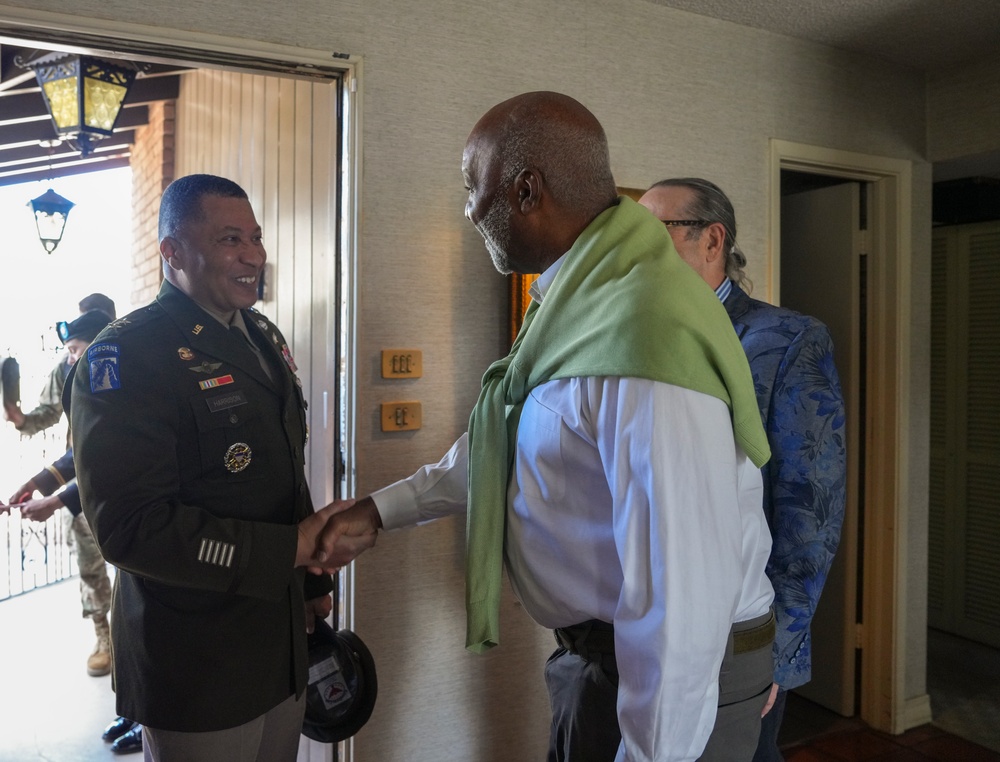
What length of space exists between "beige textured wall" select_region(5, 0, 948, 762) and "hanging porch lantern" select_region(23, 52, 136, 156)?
1363mm

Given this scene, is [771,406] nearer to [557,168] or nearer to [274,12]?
[557,168]

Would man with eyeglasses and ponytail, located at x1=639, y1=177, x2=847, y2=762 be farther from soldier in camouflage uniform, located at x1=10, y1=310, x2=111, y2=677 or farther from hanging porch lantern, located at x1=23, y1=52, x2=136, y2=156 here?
hanging porch lantern, located at x1=23, y1=52, x2=136, y2=156

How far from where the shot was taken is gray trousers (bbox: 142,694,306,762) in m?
1.53

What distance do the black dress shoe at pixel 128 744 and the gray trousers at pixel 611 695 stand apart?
2307 mm

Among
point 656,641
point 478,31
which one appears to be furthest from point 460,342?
point 656,641

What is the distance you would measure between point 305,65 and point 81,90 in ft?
4.67

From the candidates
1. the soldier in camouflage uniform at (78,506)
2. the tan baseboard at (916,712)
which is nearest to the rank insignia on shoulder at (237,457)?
the soldier in camouflage uniform at (78,506)

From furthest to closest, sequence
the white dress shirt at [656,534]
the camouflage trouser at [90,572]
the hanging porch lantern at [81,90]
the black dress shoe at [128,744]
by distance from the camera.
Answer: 1. the camouflage trouser at [90,572]
2. the hanging porch lantern at [81,90]
3. the black dress shoe at [128,744]
4. the white dress shirt at [656,534]

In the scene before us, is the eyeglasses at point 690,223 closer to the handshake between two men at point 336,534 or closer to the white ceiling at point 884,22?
the handshake between two men at point 336,534

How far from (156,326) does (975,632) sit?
4286mm

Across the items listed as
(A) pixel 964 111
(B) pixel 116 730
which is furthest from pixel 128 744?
(A) pixel 964 111

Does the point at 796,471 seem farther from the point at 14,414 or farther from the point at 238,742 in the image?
the point at 14,414

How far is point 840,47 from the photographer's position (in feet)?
10.1

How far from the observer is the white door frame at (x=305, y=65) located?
189cm
